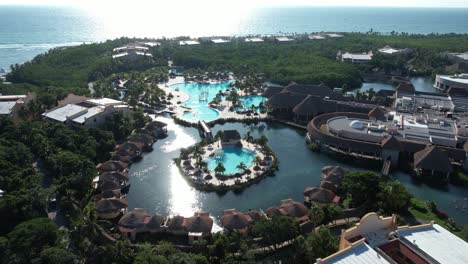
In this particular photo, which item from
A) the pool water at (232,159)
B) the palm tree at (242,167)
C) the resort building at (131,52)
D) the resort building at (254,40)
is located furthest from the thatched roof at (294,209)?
the resort building at (254,40)

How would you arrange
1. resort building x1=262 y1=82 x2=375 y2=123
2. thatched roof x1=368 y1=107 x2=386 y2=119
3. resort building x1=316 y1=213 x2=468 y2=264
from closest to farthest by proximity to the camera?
resort building x1=316 y1=213 x2=468 y2=264, thatched roof x1=368 y1=107 x2=386 y2=119, resort building x1=262 y1=82 x2=375 y2=123

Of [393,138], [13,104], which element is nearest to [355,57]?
[393,138]

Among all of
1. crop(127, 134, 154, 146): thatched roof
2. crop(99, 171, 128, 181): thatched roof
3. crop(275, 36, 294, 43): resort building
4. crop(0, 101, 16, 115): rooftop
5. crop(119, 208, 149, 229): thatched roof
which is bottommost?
crop(119, 208, 149, 229): thatched roof

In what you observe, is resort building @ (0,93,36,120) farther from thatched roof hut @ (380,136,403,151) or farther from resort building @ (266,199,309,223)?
thatched roof hut @ (380,136,403,151)

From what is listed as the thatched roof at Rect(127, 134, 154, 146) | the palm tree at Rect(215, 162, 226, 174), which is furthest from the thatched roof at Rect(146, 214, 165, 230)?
the thatched roof at Rect(127, 134, 154, 146)

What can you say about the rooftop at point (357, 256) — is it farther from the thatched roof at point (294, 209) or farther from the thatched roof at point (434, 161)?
the thatched roof at point (434, 161)

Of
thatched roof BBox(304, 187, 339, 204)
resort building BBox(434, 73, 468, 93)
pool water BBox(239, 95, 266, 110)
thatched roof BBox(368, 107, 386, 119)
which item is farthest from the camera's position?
resort building BBox(434, 73, 468, 93)
